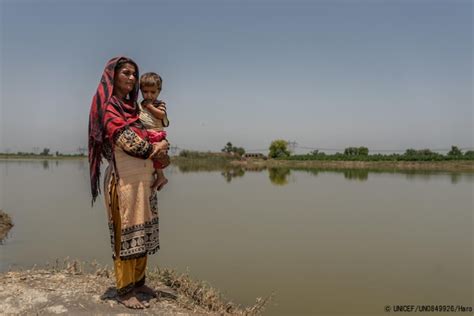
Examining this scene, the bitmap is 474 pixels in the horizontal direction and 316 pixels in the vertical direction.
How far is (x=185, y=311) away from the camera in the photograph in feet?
9.02

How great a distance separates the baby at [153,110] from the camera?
2.54 metres

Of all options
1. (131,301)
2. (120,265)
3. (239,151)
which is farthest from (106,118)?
(239,151)

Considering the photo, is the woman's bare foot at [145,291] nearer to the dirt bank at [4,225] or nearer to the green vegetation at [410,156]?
the dirt bank at [4,225]

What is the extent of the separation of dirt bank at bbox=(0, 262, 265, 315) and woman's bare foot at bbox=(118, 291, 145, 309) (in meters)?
0.03

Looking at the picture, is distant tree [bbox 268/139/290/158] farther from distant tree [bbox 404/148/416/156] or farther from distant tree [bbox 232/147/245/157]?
distant tree [bbox 404/148/416/156]

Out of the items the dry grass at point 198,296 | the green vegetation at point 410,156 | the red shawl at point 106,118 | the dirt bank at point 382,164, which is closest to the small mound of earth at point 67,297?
the dry grass at point 198,296

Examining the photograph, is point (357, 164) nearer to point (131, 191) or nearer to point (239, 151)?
point (239, 151)

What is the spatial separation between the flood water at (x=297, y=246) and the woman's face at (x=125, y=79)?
8.68 ft

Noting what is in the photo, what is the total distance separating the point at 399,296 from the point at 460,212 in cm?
650

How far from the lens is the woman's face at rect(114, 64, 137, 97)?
2.57 metres

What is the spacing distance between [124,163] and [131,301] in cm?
93

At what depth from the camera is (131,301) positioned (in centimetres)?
262

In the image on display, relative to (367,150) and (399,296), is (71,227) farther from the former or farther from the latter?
(367,150)

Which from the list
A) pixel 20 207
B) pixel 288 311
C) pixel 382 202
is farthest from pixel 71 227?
pixel 382 202
